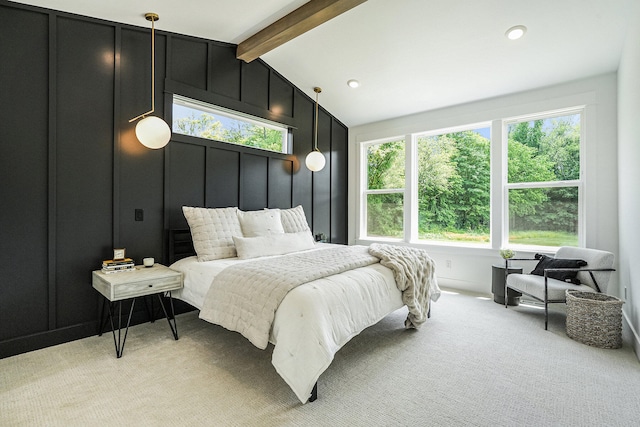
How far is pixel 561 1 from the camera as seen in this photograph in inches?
103

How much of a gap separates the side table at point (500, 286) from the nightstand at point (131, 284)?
3601 millimetres

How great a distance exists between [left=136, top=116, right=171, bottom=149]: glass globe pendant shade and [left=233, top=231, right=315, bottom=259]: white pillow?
117cm

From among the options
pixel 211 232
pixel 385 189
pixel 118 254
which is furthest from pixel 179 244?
pixel 385 189

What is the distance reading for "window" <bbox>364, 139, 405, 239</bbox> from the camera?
203 inches

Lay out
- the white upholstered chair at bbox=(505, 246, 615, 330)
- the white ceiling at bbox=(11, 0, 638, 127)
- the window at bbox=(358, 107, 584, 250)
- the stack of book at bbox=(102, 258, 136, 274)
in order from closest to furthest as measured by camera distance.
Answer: the stack of book at bbox=(102, 258, 136, 274)
the white ceiling at bbox=(11, 0, 638, 127)
the white upholstered chair at bbox=(505, 246, 615, 330)
the window at bbox=(358, 107, 584, 250)

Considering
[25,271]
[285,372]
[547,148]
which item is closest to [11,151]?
[25,271]

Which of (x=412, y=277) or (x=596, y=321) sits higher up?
(x=412, y=277)

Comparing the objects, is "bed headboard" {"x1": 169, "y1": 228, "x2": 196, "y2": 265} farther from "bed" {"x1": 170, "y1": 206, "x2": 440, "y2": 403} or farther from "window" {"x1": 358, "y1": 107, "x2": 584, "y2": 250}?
"window" {"x1": 358, "y1": 107, "x2": 584, "y2": 250}

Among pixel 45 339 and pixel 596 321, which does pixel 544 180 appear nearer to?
pixel 596 321

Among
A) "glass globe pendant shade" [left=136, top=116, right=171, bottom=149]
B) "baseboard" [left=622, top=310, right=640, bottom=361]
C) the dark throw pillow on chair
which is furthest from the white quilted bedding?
the dark throw pillow on chair

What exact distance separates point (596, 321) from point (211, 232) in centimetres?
353

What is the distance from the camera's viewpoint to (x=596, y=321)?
2.56 metres

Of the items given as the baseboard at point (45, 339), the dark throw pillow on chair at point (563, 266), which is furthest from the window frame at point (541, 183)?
the baseboard at point (45, 339)

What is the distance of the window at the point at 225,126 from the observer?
3.49 meters
